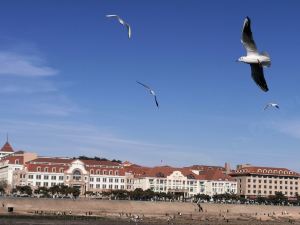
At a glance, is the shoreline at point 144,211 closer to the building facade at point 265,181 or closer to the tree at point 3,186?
the tree at point 3,186

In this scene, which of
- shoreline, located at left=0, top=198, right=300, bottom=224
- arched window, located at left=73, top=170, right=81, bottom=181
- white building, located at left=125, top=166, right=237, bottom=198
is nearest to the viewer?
shoreline, located at left=0, top=198, right=300, bottom=224

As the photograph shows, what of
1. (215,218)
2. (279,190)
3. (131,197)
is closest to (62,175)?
(131,197)

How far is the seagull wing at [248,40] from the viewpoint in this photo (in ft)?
25.4

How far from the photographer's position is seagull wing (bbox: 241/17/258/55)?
305 inches

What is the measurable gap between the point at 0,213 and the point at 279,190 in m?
92.3

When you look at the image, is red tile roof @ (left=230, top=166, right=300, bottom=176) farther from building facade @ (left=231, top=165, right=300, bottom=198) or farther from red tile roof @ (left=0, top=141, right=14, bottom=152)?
red tile roof @ (left=0, top=141, right=14, bottom=152)

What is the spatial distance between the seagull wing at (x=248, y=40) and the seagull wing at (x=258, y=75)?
0.25 m

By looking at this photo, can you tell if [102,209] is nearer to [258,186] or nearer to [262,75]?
[258,186]

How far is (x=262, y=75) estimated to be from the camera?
25.6 ft

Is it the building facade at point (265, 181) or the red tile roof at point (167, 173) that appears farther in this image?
the building facade at point (265, 181)

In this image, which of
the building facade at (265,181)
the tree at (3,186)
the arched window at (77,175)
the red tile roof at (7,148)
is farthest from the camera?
the red tile roof at (7,148)

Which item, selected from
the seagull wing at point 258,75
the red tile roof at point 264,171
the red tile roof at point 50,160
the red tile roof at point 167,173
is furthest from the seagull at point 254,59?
the red tile roof at point 264,171

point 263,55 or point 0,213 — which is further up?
point 263,55

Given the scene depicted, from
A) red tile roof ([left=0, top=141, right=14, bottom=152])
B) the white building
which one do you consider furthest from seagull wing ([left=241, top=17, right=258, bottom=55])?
red tile roof ([left=0, top=141, right=14, bottom=152])
